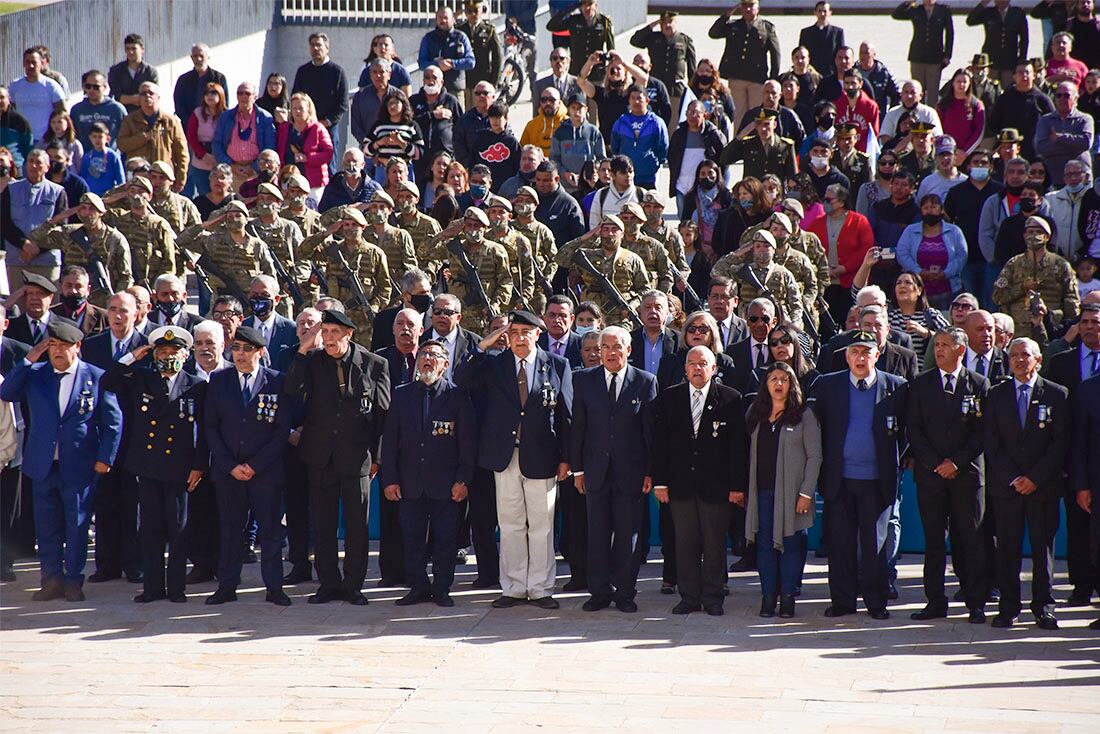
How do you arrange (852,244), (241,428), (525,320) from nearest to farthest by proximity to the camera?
(241,428), (525,320), (852,244)

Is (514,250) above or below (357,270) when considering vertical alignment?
above

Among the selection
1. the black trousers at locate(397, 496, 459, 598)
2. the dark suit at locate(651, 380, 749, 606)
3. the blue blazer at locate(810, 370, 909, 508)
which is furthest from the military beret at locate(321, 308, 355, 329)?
the blue blazer at locate(810, 370, 909, 508)

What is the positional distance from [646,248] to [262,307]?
3.68 meters

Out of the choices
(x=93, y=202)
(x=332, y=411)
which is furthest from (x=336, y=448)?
(x=93, y=202)

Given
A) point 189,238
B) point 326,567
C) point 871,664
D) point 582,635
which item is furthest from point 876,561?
point 189,238

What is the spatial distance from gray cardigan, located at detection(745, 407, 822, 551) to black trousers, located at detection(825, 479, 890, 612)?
0.24 meters

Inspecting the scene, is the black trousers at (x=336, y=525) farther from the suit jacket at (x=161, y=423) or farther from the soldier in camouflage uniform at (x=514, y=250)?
the soldier in camouflage uniform at (x=514, y=250)

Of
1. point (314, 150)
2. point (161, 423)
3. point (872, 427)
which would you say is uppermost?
point (314, 150)

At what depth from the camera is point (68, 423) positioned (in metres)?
11.6

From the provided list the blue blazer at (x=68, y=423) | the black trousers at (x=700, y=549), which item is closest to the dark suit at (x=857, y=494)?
the black trousers at (x=700, y=549)

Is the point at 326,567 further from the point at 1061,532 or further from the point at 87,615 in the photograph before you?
the point at 1061,532

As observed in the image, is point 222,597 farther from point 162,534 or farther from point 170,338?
point 170,338

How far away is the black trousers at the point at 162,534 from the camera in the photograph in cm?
1149

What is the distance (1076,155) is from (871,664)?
9009 millimetres
